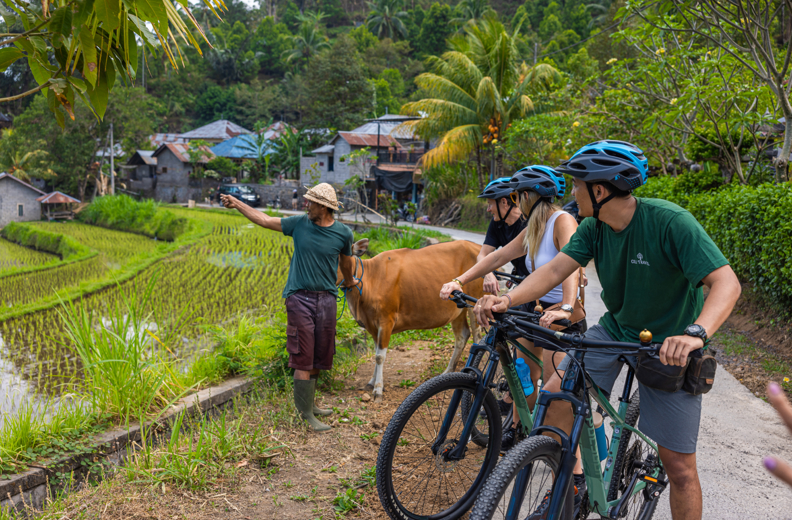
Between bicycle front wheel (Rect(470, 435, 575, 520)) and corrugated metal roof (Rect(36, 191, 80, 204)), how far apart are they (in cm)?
3973

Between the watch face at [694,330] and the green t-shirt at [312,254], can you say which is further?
the green t-shirt at [312,254]

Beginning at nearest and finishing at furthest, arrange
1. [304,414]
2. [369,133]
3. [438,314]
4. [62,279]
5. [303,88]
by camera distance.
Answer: [304,414] < [438,314] < [62,279] < [369,133] < [303,88]

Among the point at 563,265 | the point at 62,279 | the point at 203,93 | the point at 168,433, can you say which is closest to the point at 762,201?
the point at 563,265

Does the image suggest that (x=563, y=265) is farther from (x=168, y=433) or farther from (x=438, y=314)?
(x=168, y=433)

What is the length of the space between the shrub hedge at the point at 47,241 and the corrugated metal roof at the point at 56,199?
3.77 m

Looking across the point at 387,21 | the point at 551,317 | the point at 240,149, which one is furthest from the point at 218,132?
the point at 551,317

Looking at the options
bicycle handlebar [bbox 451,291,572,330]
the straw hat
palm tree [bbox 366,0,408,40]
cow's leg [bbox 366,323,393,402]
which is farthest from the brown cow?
palm tree [bbox 366,0,408,40]

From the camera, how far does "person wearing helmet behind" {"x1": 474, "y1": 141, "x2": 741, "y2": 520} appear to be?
2449 millimetres

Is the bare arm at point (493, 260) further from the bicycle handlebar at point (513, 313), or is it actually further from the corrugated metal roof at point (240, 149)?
the corrugated metal roof at point (240, 149)

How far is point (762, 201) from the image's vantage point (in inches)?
270

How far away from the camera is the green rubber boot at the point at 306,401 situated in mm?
4535

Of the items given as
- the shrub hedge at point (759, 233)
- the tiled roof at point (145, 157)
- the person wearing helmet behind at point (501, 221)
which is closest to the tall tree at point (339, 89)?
the tiled roof at point (145, 157)

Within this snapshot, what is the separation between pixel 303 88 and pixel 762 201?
44492 millimetres

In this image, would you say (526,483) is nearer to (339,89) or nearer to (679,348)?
(679,348)
